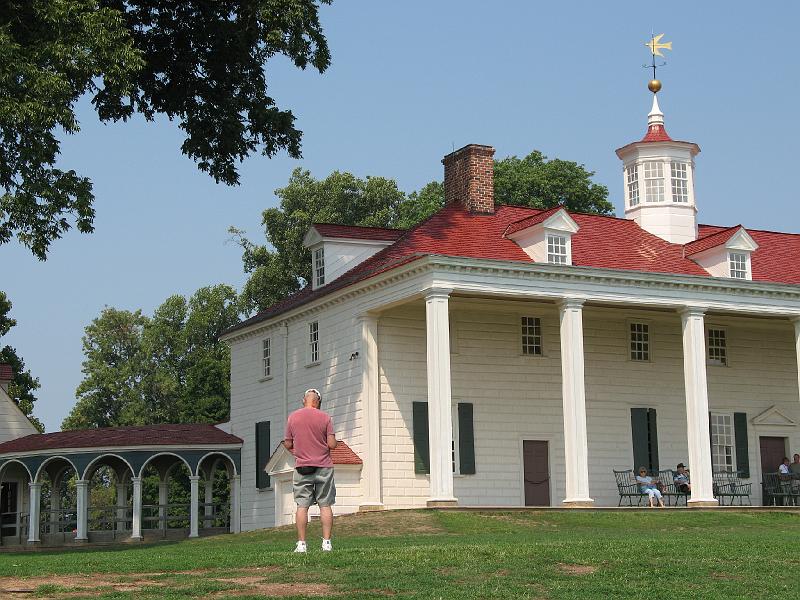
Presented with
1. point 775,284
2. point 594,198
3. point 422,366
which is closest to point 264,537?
point 422,366

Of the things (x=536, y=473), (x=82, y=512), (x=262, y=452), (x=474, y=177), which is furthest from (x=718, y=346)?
(x=82, y=512)

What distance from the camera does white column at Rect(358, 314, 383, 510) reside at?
31641 millimetres

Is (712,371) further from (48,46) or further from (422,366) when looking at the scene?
(48,46)

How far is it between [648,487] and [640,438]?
2.65 m

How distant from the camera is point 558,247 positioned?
3244 centimetres

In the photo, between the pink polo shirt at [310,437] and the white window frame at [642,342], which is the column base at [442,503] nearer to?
the white window frame at [642,342]

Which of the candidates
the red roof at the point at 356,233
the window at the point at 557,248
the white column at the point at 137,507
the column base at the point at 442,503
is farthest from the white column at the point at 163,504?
the window at the point at 557,248

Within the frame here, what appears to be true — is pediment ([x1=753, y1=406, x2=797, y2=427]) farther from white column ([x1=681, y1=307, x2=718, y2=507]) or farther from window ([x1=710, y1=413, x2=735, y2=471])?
white column ([x1=681, y1=307, x2=718, y2=507])

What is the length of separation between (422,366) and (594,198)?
1172 inches

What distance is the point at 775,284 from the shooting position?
34.1 meters

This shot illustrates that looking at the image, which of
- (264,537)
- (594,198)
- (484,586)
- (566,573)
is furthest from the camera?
(594,198)

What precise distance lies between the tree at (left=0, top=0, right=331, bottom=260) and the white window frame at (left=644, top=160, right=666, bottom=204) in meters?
14.6

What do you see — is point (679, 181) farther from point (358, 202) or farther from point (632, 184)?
point (358, 202)

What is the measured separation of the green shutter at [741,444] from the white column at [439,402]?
1174 cm
